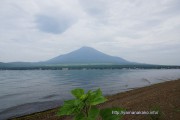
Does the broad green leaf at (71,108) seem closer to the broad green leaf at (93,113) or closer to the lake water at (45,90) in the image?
the broad green leaf at (93,113)

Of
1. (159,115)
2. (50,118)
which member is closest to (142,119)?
(159,115)

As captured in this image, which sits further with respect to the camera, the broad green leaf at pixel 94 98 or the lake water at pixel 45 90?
the lake water at pixel 45 90

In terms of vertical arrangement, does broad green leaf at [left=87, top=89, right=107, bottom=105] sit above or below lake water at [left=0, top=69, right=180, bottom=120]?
above

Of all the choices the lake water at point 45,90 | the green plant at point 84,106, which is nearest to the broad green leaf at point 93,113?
the green plant at point 84,106

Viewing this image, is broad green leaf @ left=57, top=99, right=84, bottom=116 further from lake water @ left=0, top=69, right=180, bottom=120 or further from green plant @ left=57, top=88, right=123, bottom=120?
lake water @ left=0, top=69, right=180, bottom=120

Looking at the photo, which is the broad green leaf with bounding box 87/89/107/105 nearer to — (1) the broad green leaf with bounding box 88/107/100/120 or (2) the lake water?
(1) the broad green leaf with bounding box 88/107/100/120

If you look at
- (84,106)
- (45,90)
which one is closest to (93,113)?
(84,106)

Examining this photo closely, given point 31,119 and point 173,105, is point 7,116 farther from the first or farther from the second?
point 173,105

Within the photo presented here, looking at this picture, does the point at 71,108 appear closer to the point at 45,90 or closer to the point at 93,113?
the point at 93,113

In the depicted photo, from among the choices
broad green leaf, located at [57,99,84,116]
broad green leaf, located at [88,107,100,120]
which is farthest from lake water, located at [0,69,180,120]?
broad green leaf, located at [88,107,100,120]

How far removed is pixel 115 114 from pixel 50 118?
16865 mm

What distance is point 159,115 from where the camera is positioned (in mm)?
8031

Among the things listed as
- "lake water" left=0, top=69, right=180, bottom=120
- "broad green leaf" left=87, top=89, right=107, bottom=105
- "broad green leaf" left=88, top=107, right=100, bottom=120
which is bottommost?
"lake water" left=0, top=69, right=180, bottom=120

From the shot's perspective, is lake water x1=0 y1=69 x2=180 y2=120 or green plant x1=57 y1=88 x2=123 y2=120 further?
lake water x1=0 y1=69 x2=180 y2=120
